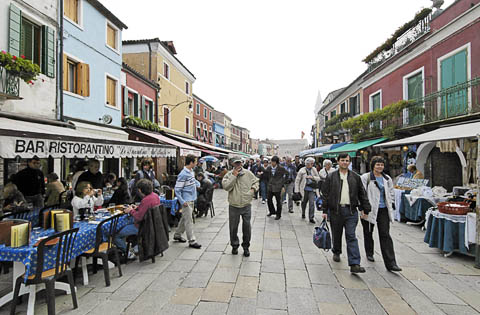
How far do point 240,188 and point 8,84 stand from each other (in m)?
6.19

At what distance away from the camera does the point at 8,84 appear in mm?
6289

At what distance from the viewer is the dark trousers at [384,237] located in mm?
3962

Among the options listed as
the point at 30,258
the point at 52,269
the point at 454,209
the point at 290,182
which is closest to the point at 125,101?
the point at 290,182

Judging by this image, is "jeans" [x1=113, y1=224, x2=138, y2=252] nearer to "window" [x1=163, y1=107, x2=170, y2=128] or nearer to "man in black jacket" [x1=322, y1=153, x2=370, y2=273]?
"man in black jacket" [x1=322, y1=153, x2=370, y2=273]

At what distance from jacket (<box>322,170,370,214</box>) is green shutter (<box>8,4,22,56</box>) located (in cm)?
850

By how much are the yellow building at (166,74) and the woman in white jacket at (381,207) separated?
46.8 ft

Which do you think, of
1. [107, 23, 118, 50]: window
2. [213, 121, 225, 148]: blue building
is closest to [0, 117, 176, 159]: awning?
[107, 23, 118, 50]: window

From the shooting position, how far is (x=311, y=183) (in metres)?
7.15

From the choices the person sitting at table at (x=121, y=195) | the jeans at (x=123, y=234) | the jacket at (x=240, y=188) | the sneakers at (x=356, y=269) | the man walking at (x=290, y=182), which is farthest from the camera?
the man walking at (x=290, y=182)

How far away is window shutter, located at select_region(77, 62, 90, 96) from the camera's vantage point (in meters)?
9.76

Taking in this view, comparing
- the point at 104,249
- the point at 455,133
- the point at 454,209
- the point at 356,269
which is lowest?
the point at 356,269

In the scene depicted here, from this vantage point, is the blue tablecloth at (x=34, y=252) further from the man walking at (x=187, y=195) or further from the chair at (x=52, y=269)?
the man walking at (x=187, y=195)

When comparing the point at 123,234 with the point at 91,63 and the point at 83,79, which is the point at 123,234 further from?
the point at 91,63

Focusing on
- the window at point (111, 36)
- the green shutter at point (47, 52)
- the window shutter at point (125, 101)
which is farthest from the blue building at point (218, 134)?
the green shutter at point (47, 52)
